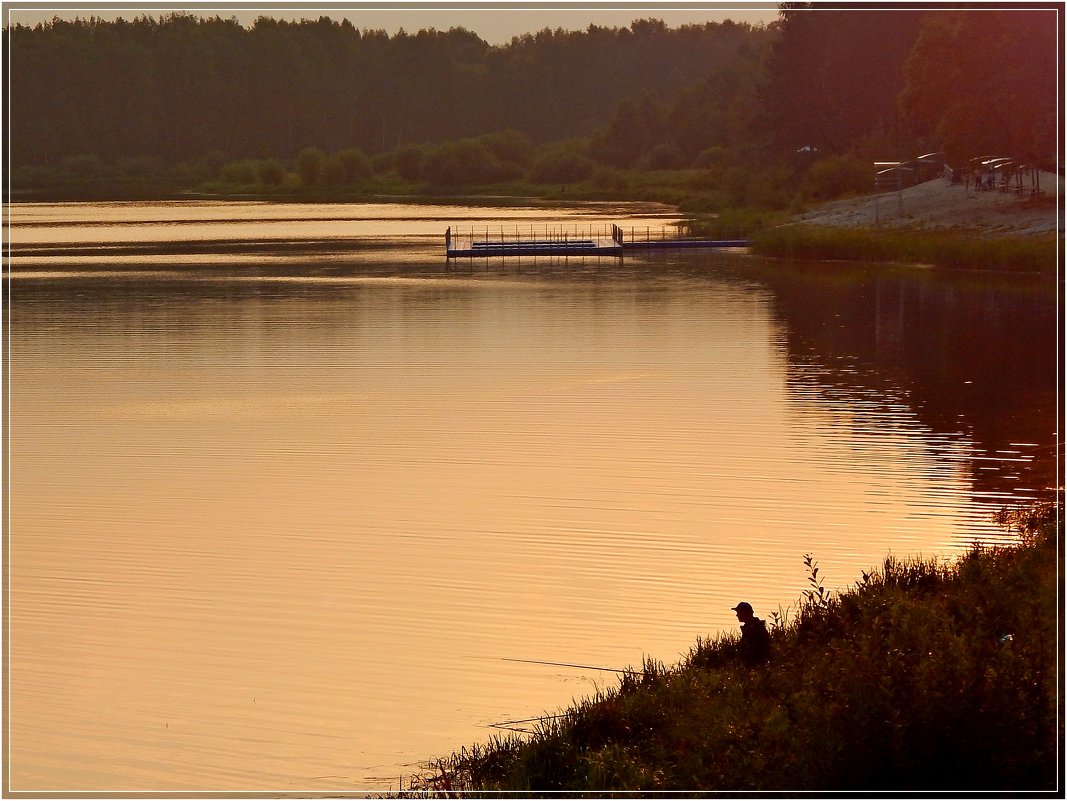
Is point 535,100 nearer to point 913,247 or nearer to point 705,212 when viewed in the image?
point 705,212

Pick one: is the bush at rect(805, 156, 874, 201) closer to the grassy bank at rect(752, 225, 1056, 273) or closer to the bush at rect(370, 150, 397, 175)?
the grassy bank at rect(752, 225, 1056, 273)

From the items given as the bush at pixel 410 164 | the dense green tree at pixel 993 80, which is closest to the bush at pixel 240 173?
the bush at pixel 410 164

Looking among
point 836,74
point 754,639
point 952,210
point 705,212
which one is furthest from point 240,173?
point 754,639

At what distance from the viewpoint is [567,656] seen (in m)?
12.2

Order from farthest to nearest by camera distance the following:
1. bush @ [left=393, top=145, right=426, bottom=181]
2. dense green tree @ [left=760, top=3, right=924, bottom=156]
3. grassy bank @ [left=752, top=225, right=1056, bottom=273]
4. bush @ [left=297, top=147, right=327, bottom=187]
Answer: bush @ [left=393, top=145, right=426, bottom=181]
bush @ [left=297, top=147, right=327, bottom=187]
dense green tree @ [left=760, top=3, right=924, bottom=156]
grassy bank @ [left=752, top=225, right=1056, bottom=273]

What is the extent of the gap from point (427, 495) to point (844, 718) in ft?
35.0

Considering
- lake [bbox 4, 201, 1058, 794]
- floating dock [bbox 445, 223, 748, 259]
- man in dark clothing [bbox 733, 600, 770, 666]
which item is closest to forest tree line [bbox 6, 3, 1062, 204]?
floating dock [bbox 445, 223, 748, 259]

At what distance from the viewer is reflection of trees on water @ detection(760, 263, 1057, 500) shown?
2102cm

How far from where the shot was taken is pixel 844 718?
8.31 m

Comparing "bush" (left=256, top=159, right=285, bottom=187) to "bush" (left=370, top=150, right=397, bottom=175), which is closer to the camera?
"bush" (left=256, top=159, right=285, bottom=187)

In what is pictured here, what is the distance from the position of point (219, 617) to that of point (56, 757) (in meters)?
3.27

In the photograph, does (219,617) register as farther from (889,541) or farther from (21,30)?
(21,30)

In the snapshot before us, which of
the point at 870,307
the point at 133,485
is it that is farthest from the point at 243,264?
the point at 133,485

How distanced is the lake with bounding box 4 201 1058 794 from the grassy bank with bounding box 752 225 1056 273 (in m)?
5.34
